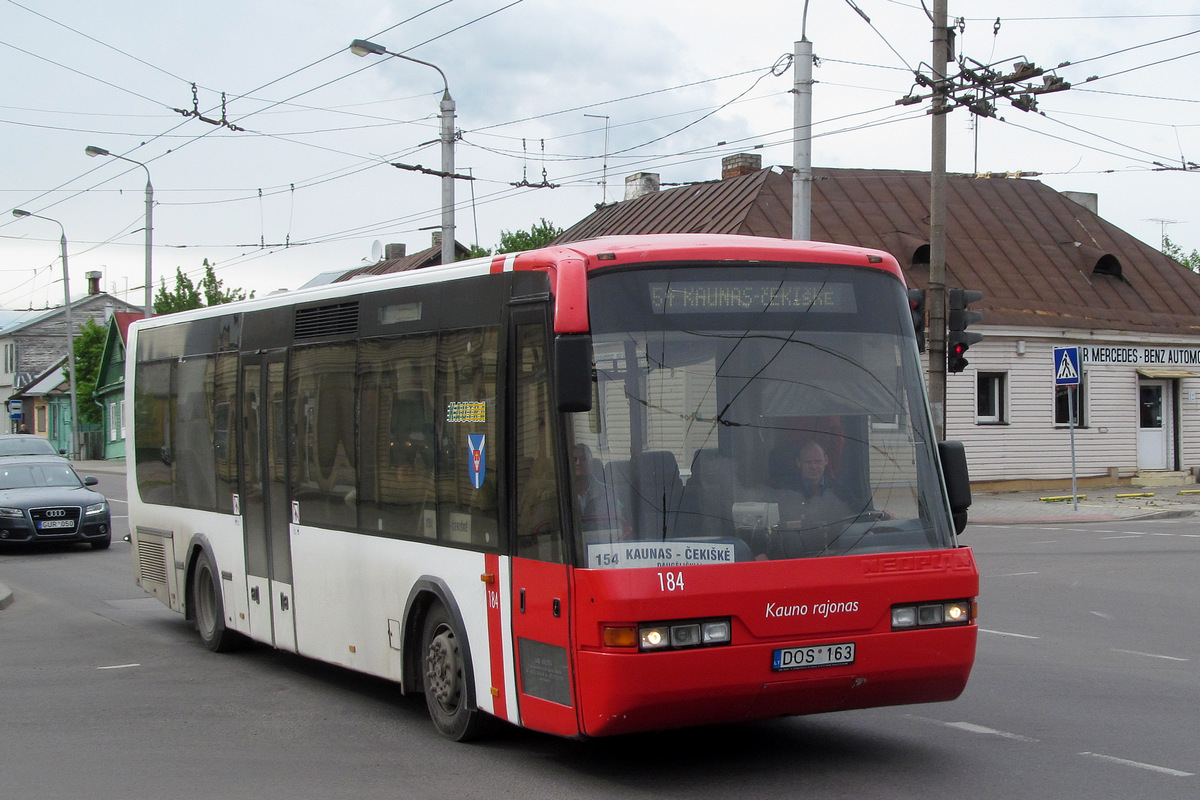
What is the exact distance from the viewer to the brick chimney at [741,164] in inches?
1494

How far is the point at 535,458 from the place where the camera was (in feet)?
22.0

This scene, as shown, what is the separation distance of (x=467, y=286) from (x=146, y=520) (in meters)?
6.90

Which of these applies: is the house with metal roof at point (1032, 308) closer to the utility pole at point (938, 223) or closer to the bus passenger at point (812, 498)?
the utility pole at point (938, 223)

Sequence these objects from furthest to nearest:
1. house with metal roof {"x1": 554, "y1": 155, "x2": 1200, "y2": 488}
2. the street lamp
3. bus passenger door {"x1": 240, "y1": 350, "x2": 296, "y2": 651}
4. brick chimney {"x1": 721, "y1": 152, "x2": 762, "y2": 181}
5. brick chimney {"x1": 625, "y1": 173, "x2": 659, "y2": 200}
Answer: brick chimney {"x1": 625, "y1": 173, "x2": 659, "y2": 200} → brick chimney {"x1": 721, "y1": 152, "x2": 762, "y2": 181} → house with metal roof {"x1": 554, "y1": 155, "x2": 1200, "y2": 488} → the street lamp → bus passenger door {"x1": 240, "y1": 350, "x2": 296, "y2": 651}

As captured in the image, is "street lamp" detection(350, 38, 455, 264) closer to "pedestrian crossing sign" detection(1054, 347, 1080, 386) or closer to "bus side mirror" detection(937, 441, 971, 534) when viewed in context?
"pedestrian crossing sign" detection(1054, 347, 1080, 386)

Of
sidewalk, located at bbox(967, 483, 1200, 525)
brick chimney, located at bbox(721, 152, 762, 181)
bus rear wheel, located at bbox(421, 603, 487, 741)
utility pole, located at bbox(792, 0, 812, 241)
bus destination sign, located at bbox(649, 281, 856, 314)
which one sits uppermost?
brick chimney, located at bbox(721, 152, 762, 181)

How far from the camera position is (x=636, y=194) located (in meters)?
42.5

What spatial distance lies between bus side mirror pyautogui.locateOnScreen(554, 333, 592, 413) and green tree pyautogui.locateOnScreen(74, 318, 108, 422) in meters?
74.2

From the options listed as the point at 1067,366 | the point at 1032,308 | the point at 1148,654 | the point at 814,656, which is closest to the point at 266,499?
the point at 814,656

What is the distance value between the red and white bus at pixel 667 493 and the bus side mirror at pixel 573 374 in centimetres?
1

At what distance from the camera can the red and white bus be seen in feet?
20.4

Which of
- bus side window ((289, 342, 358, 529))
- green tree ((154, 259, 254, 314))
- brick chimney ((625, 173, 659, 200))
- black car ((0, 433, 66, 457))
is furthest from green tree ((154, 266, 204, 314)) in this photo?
bus side window ((289, 342, 358, 529))

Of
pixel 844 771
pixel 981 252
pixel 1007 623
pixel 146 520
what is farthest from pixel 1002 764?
pixel 981 252

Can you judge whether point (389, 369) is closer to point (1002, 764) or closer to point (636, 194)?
point (1002, 764)
